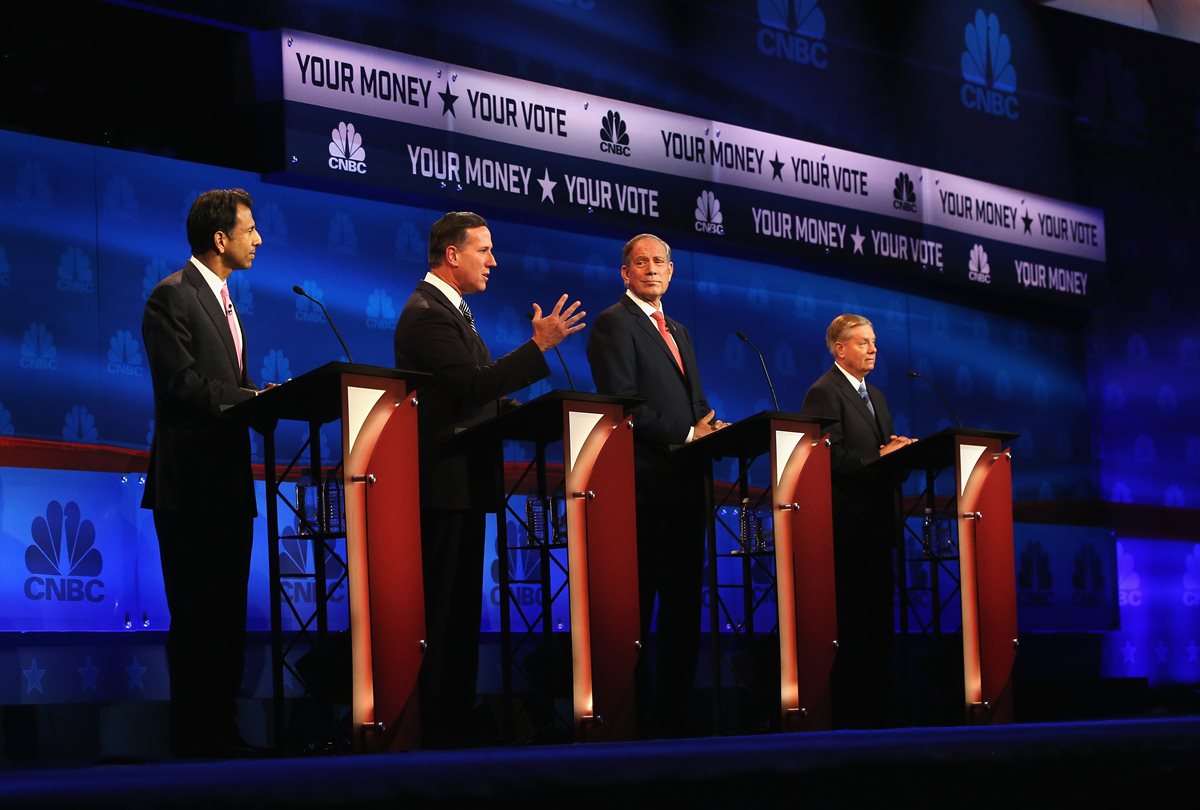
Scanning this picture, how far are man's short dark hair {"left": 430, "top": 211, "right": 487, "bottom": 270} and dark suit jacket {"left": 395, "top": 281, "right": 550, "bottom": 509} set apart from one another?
112mm

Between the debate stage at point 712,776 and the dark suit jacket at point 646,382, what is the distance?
2.98 meters

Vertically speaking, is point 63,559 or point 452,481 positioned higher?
point 452,481

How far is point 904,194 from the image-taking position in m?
8.27

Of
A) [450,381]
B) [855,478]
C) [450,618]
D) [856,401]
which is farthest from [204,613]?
[856,401]

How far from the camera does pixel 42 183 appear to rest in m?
5.84

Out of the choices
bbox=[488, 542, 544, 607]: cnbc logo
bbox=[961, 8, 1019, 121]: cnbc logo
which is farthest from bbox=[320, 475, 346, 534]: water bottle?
bbox=[961, 8, 1019, 121]: cnbc logo

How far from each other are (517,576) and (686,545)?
199 centimetres

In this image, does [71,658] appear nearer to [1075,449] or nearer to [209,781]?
[209,781]

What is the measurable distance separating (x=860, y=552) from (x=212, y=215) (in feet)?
8.90

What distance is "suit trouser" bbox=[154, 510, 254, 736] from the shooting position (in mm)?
4098

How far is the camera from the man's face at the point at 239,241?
4.34 meters

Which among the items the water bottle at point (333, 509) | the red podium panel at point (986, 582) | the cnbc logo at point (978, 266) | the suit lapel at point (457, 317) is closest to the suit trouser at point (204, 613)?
the water bottle at point (333, 509)

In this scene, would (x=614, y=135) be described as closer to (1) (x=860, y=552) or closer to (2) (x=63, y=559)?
(1) (x=860, y=552)

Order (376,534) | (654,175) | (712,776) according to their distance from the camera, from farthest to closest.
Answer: (654,175) → (376,534) → (712,776)
